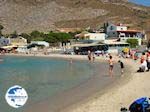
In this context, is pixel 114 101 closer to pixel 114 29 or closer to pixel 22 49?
pixel 22 49

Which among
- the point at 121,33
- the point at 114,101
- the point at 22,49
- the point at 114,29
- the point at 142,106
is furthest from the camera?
the point at 114,29

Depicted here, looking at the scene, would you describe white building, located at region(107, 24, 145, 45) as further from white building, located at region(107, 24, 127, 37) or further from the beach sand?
the beach sand

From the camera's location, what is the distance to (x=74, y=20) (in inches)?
7485

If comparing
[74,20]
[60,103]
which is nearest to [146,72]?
[60,103]

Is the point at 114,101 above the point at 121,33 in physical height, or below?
below

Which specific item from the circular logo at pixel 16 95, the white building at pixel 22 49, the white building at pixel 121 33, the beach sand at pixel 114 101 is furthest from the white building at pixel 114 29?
the circular logo at pixel 16 95

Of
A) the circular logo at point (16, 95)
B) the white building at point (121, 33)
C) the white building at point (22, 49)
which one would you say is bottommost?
the white building at point (22, 49)

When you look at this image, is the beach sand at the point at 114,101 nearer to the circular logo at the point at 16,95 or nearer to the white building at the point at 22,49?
the circular logo at the point at 16,95

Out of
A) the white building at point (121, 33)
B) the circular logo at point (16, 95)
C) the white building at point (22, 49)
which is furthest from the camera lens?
the white building at point (121, 33)

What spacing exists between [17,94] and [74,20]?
7151 inches

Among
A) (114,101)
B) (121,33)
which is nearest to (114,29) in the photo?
(121,33)

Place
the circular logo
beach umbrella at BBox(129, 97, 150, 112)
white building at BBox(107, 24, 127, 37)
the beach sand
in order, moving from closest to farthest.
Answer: the circular logo → beach umbrella at BBox(129, 97, 150, 112) → the beach sand → white building at BBox(107, 24, 127, 37)

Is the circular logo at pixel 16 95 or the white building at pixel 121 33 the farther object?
the white building at pixel 121 33

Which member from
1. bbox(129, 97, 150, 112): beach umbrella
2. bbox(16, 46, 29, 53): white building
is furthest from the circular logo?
bbox(16, 46, 29, 53): white building
